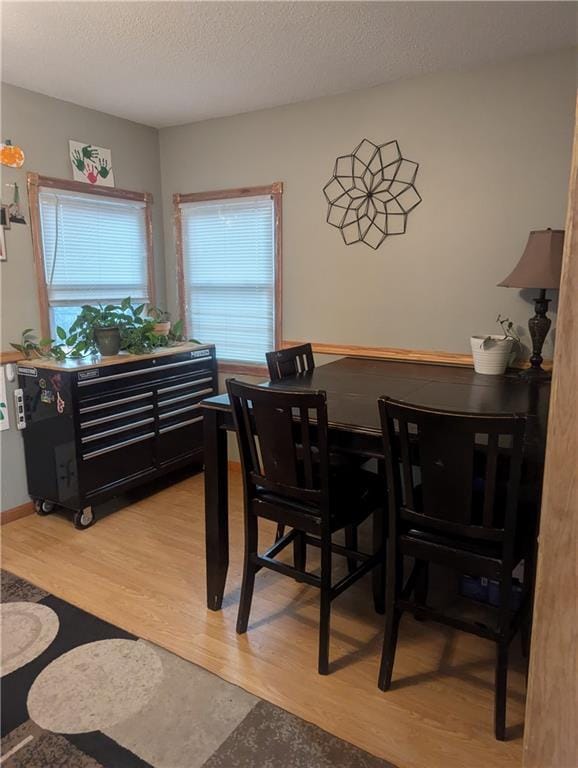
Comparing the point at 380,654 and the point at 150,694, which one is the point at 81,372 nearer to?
the point at 150,694

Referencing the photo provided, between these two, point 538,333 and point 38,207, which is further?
point 38,207

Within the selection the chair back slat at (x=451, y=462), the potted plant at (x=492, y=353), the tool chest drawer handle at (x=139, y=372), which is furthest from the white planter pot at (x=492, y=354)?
the tool chest drawer handle at (x=139, y=372)

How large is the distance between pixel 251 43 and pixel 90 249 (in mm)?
1693

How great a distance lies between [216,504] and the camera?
83.0 inches

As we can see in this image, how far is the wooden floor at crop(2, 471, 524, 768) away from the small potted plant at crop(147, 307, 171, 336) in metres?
1.31

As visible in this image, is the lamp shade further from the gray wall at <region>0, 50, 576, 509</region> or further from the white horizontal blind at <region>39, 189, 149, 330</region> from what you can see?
the white horizontal blind at <region>39, 189, 149, 330</region>

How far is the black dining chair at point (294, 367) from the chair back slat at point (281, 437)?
47 cm

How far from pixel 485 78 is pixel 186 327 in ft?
8.28

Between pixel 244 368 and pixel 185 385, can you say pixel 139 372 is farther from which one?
pixel 244 368

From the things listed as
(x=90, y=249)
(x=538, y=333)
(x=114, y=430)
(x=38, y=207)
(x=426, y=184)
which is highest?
(x=426, y=184)

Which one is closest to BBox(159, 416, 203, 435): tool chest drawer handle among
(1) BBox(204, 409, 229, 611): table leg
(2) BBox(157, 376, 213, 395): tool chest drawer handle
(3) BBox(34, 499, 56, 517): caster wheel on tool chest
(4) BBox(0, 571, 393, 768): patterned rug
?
(2) BBox(157, 376, 213, 395): tool chest drawer handle

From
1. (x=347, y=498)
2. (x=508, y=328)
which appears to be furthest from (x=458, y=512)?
(x=508, y=328)

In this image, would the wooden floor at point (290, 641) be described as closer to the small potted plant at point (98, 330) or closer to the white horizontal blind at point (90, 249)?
the small potted plant at point (98, 330)

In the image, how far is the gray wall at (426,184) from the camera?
254 cm
